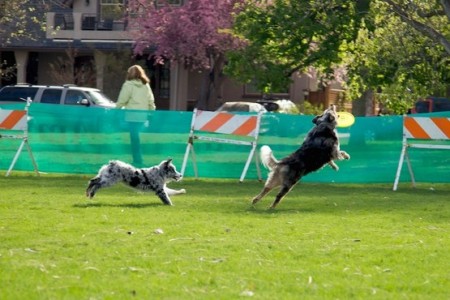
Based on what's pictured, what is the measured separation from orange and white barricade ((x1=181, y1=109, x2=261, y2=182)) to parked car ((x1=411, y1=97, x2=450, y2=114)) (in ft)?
63.1

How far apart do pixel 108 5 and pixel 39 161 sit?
28.7m

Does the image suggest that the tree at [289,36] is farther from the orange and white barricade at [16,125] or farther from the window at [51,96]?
the window at [51,96]

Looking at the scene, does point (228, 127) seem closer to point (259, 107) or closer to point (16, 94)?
point (16, 94)

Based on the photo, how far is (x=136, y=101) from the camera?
22.2 meters

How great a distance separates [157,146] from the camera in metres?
22.1

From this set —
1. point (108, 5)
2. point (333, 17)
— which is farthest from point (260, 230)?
point (108, 5)

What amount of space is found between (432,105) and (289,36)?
1529 cm

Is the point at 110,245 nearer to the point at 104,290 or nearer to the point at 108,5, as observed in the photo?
the point at 104,290

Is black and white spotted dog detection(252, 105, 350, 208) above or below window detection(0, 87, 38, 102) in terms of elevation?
above

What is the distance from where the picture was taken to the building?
50312 millimetres

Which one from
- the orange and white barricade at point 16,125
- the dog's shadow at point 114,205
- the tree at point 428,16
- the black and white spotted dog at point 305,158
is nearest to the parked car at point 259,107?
the tree at point 428,16

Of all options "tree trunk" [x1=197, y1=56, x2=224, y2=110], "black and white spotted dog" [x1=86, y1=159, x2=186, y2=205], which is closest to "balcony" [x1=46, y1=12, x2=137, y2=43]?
"tree trunk" [x1=197, y1=56, x2=224, y2=110]

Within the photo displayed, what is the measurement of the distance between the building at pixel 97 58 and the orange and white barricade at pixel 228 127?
86.4 ft

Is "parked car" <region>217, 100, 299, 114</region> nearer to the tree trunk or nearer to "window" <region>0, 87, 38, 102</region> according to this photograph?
the tree trunk
